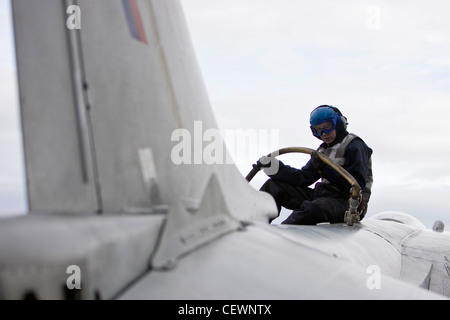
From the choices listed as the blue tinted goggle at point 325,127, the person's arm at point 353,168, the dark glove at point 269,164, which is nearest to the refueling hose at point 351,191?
the person's arm at point 353,168

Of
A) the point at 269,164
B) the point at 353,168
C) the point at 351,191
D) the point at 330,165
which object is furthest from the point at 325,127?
the point at 351,191

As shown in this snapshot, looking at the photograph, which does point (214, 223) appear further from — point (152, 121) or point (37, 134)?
point (37, 134)

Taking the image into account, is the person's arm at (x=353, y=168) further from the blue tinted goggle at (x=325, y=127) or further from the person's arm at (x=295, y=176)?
the person's arm at (x=295, y=176)

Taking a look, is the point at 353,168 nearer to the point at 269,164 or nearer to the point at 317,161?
the point at 317,161

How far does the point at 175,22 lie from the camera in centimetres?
327

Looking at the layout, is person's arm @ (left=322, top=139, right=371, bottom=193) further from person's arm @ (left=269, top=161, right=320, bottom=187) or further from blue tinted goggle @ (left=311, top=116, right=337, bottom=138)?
person's arm @ (left=269, top=161, right=320, bottom=187)

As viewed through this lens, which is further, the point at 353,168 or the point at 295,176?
the point at 295,176

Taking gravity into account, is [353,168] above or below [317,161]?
below

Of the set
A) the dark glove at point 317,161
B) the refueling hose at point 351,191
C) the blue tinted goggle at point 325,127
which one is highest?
the blue tinted goggle at point 325,127

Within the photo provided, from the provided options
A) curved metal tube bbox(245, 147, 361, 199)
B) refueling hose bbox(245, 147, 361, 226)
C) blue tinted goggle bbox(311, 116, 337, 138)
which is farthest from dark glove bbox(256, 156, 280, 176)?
refueling hose bbox(245, 147, 361, 226)

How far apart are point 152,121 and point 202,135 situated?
0.51 m

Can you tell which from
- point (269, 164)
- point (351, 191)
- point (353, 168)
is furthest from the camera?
point (269, 164)

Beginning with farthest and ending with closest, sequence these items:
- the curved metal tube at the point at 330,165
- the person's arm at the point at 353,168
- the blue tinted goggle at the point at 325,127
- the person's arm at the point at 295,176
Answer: the person's arm at the point at 295,176 → the blue tinted goggle at the point at 325,127 → the person's arm at the point at 353,168 → the curved metal tube at the point at 330,165

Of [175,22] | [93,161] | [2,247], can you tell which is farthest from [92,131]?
[175,22]
